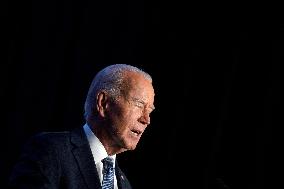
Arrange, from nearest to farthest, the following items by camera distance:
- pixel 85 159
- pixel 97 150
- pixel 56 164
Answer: pixel 56 164 < pixel 85 159 < pixel 97 150

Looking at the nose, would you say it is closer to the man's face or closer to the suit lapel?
the man's face

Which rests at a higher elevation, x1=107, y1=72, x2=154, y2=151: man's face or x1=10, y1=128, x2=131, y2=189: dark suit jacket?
x1=107, y1=72, x2=154, y2=151: man's face

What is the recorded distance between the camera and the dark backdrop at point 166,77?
9.17ft

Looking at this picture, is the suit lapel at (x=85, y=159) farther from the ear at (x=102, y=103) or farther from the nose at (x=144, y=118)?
the nose at (x=144, y=118)

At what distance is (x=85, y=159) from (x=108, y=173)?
0.48 feet

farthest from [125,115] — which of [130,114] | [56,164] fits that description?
[56,164]

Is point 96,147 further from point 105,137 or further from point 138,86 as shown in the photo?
point 138,86

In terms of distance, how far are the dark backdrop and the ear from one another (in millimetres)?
1034

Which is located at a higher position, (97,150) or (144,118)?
(144,118)

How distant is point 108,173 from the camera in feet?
5.79

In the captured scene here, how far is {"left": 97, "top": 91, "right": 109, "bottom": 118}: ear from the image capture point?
1.86m

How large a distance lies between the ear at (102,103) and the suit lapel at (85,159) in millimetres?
153

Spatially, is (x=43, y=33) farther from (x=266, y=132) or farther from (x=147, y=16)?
(x=266, y=132)

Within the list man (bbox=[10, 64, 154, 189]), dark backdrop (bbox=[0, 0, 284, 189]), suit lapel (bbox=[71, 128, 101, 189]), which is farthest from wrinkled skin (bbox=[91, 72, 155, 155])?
dark backdrop (bbox=[0, 0, 284, 189])
